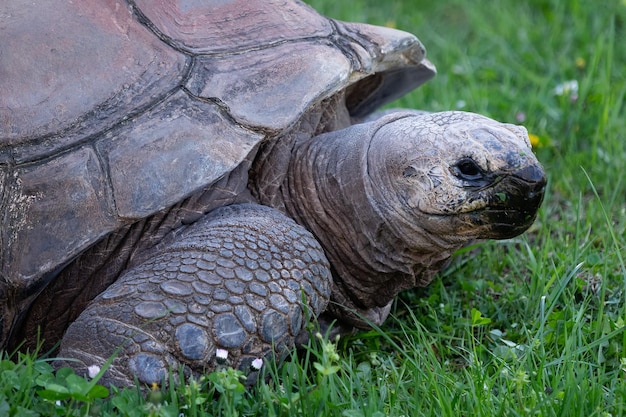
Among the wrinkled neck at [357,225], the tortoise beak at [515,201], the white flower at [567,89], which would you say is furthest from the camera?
the white flower at [567,89]

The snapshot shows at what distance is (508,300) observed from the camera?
12.4ft

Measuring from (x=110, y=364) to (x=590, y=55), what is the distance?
4.63 meters

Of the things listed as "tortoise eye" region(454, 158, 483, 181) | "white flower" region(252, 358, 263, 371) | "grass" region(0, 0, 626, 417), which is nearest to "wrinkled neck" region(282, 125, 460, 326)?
"grass" region(0, 0, 626, 417)

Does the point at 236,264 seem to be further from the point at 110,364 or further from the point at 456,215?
the point at 456,215

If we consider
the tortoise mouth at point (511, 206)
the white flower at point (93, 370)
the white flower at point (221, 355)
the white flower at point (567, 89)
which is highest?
the tortoise mouth at point (511, 206)

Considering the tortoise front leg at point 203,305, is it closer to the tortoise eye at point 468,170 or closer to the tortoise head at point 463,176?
the tortoise head at point 463,176

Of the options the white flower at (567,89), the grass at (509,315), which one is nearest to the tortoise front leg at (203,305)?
the grass at (509,315)

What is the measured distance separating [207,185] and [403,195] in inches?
28.7

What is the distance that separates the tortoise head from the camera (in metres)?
3.15

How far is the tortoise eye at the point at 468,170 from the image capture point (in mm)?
3189

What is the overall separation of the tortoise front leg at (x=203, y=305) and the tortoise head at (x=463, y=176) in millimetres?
451

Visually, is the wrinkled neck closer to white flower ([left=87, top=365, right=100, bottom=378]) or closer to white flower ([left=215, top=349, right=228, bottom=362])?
white flower ([left=215, top=349, right=228, bottom=362])

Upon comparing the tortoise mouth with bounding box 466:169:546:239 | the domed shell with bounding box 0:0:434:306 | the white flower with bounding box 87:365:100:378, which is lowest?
the white flower with bounding box 87:365:100:378

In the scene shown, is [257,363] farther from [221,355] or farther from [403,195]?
[403,195]
